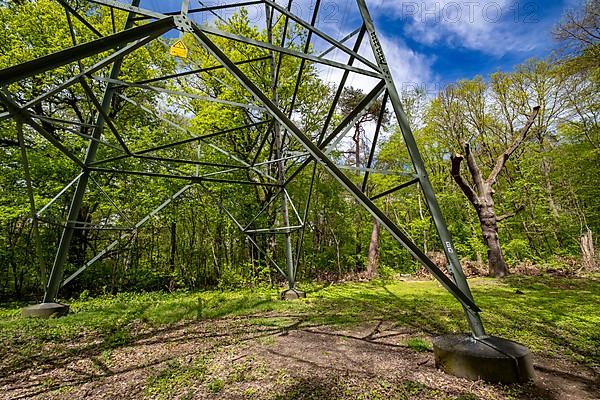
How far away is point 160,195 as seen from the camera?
987 cm

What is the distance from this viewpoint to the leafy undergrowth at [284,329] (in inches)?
90.3

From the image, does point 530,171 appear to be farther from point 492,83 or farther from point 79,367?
point 79,367

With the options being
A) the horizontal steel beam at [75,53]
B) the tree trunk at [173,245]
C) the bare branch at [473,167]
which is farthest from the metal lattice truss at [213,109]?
the bare branch at [473,167]

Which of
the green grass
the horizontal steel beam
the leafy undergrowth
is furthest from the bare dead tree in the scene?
the horizontal steel beam

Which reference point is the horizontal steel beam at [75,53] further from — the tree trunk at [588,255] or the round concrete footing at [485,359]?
the tree trunk at [588,255]

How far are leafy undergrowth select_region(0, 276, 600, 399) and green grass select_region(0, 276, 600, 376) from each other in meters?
0.01

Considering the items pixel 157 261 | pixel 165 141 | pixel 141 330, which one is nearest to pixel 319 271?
pixel 157 261

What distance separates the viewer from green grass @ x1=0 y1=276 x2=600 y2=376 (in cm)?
314

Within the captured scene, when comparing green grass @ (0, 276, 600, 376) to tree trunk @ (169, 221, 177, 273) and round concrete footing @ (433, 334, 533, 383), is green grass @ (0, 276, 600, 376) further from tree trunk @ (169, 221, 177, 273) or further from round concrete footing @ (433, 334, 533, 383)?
tree trunk @ (169, 221, 177, 273)

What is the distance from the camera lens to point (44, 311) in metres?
4.65

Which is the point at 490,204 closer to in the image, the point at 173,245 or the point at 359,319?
the point at 359,319

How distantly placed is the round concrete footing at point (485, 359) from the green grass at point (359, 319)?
680 millimetres

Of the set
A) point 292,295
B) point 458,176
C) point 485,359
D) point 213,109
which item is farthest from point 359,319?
point 213,109

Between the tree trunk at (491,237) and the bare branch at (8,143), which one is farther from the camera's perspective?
the tree trunk at (491,237)
